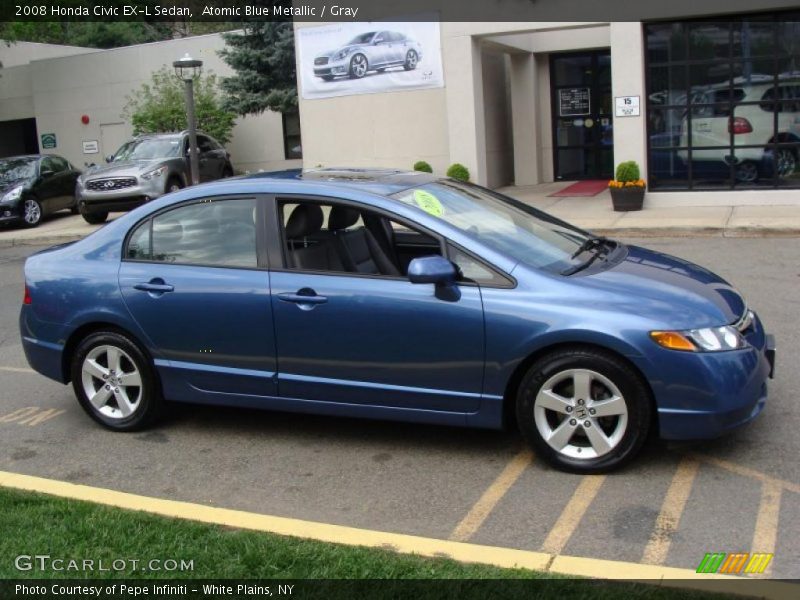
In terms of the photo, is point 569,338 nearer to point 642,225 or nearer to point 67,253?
point 67,253

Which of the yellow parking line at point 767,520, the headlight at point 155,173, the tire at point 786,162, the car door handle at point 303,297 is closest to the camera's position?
the yellow parking line at point 767,520

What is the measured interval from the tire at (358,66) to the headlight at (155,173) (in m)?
A: 4.56

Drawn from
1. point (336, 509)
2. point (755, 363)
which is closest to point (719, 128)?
point (755, 363)

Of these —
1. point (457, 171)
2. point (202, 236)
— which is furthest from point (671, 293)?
point (457, 171)

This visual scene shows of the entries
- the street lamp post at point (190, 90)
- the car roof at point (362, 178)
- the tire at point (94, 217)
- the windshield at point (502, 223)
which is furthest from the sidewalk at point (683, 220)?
the tire at point (94, 217)

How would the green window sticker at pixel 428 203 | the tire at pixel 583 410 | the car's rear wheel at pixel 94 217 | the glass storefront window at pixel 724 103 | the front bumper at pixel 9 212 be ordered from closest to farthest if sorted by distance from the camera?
1. the tire at pixel 583 410
2. the green window sticker at pixel 428 203
3. the glass storefront window at pixel 724 103
4. the car's rear wheel at pixel 94 217
5. the front bumper at pixel 9 212

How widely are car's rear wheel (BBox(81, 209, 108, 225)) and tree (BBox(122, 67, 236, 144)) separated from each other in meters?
6.05

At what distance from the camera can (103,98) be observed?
98.1 ft

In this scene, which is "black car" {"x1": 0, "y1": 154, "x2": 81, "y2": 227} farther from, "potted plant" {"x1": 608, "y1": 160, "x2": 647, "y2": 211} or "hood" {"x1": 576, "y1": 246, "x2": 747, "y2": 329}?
"hood" {"x1": 576, "y1": 246, "x2": 747, "y2": 329}

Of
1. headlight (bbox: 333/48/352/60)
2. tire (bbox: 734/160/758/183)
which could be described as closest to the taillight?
tire (bbox: 734/160/758/183)

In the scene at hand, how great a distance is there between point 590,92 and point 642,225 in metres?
7.88

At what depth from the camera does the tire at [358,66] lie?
20.0m

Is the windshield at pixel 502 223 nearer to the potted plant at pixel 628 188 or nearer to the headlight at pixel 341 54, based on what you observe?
the potted plant at pixel 628 188

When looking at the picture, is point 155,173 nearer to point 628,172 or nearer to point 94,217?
point 94,217
